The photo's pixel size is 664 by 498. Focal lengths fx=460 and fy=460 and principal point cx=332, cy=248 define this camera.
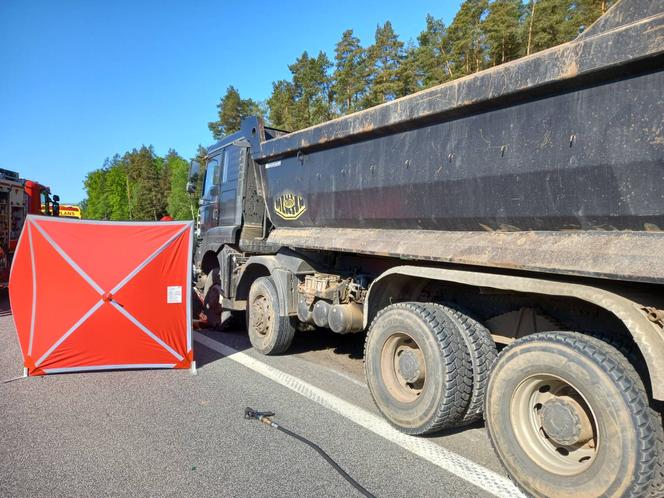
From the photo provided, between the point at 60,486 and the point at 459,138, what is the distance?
11.4ft

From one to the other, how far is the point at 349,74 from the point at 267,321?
3361 centimetres

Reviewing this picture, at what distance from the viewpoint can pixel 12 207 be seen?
1107 cm

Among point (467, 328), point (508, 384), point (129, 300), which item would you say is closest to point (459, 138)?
point (467, 328)

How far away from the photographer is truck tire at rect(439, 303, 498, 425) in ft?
11.1

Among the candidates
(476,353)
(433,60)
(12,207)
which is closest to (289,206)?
(476,353)

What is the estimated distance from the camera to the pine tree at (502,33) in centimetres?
2367

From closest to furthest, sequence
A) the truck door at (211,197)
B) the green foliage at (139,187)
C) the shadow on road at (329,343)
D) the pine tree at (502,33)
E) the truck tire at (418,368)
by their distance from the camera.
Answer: the truck tire at (418,368)
the shadow on road at (329,343)
the truck door at (211,197)
the pine tree at (502,33)
the green foliage at (139,187)

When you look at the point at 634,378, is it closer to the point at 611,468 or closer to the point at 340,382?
the point at 611,468

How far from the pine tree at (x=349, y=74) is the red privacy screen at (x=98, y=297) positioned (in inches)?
1241

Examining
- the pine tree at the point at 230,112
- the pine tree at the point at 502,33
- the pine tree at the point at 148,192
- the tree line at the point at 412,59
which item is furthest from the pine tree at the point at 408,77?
the pine tree at the point at 148,192

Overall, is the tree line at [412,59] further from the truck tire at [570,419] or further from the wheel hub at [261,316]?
the truck tire at [570,419]

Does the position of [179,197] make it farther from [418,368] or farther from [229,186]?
[418,368]

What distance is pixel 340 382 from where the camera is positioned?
16.4ft

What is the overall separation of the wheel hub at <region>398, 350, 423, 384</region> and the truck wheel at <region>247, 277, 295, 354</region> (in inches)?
86.2
